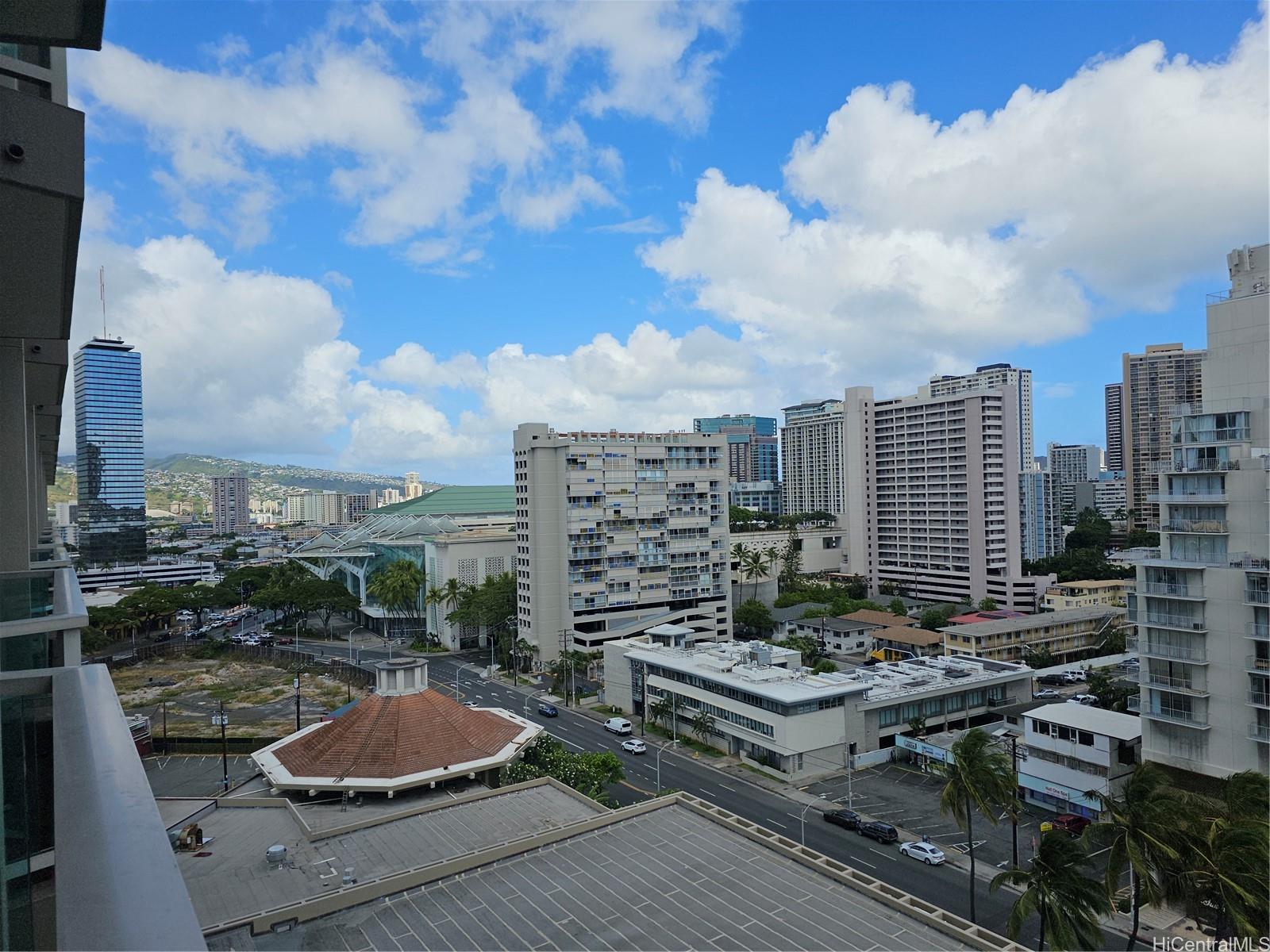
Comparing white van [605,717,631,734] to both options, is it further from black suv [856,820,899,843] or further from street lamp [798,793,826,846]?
black suv [856,820,899,843]

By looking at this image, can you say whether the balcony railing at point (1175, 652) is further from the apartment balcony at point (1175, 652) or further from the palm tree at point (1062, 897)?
the palm tree at point (1062, 897)

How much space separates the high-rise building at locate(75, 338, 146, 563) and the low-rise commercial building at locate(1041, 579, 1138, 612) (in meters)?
118

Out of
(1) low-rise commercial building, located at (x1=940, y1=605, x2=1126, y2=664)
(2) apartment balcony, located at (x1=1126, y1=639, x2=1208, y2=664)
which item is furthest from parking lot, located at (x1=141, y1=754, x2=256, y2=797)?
(1) low-rise commercial building, located at (x1=940, y1=605, x2=1126, y2=664)

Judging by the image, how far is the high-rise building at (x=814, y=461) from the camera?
344 ft

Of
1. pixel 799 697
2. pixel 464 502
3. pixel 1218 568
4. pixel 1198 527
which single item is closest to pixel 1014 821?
pixel 1218 568

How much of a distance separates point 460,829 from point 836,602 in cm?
4706

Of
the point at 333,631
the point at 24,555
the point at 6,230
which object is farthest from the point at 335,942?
the point at 333,631

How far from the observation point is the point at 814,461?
111 m

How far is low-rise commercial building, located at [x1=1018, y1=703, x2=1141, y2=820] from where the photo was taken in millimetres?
24406

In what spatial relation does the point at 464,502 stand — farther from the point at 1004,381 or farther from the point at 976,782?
the point at 1004,381

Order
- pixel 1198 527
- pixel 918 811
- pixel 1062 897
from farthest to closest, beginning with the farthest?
pixel 918 811 < pixel 1198 527 < pixel 1062 897

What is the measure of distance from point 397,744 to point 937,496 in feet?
187

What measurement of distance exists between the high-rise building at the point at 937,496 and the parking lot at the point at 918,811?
3829 centimetres

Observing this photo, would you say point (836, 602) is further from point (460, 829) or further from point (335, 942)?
point (335, 942)
